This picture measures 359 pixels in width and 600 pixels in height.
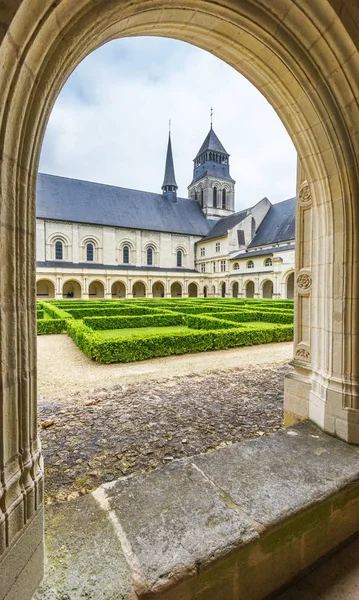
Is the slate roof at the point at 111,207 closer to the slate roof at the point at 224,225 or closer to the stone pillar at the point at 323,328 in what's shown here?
the slate roof at the point at 224,225

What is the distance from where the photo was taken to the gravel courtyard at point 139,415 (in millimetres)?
2285

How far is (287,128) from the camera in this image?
2.17 meters

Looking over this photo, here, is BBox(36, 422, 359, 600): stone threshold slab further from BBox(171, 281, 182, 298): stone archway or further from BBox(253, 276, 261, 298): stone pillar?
BBox(171, 281, 182, 298): stone archway

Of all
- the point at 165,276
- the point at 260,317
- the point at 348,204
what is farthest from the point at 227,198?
the point at 348,204

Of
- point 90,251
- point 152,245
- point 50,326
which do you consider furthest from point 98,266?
point 50,326

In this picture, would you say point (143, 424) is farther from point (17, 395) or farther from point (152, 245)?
point (152, 245)

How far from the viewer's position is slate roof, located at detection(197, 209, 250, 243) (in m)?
33.8

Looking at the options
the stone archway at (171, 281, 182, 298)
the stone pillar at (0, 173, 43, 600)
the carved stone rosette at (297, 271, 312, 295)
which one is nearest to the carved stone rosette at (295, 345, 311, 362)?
the carved stone rosette at (297, 271, 312, 295)

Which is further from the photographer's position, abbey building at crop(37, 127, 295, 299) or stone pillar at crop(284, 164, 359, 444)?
abbey building at crop(37, 127, 295, 299)

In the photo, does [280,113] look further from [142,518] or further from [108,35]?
[142,518]

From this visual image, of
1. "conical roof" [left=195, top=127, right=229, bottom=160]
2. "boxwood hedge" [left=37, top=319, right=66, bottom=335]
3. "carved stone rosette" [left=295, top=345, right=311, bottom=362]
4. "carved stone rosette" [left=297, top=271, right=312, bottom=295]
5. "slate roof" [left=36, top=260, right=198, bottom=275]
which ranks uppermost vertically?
"conical roof" [left=195, top=127, right=229, bottom=160]

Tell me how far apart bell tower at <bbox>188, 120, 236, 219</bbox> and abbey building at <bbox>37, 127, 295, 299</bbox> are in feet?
1.79

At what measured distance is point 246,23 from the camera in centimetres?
171

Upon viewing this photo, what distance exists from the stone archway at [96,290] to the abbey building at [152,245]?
10 cm
